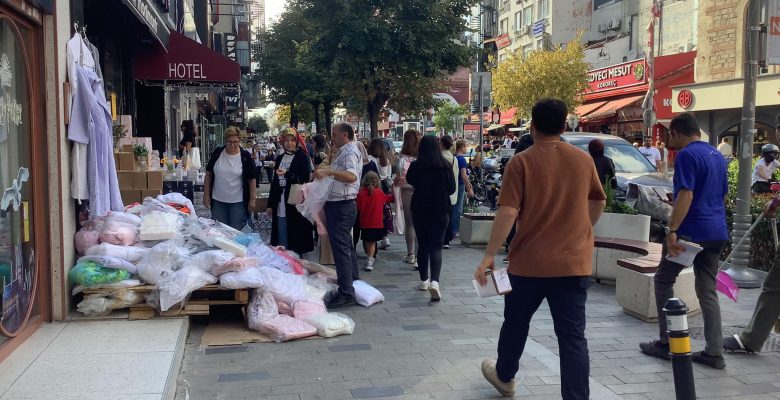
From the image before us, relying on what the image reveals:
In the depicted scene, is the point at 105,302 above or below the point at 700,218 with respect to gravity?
below

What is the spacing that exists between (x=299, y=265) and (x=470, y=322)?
2.11 metres

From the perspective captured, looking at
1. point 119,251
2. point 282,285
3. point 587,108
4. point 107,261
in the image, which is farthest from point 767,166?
point 587,108

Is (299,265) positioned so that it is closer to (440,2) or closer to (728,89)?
(440,2)

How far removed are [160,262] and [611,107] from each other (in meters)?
33.2

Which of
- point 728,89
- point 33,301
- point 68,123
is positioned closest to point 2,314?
point 33,301

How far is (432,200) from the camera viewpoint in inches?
288

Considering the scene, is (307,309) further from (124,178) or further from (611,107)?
(611,107)

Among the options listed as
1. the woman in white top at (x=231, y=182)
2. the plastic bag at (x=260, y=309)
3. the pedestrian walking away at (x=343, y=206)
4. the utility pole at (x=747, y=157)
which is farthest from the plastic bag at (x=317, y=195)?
the utility pole at (x=747, y=157)

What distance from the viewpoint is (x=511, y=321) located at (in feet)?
13.8

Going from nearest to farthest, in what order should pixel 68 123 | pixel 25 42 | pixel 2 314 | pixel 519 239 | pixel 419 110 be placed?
1. pixel 519 239
2. pixel 2 314
3. pixel 25 42
4. pixel 68 123
5. pixel 419 110

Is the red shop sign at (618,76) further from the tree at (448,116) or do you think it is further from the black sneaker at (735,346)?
the black sneaker at (735,346)

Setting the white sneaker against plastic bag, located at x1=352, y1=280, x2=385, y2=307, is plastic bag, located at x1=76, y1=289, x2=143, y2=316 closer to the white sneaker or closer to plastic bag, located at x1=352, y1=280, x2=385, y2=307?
plastic bag, located at x1=352, y1=280, x2=385, y2=307

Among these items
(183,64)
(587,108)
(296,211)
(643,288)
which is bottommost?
(643,288)

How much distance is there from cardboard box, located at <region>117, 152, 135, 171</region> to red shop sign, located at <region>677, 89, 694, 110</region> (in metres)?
24.2
